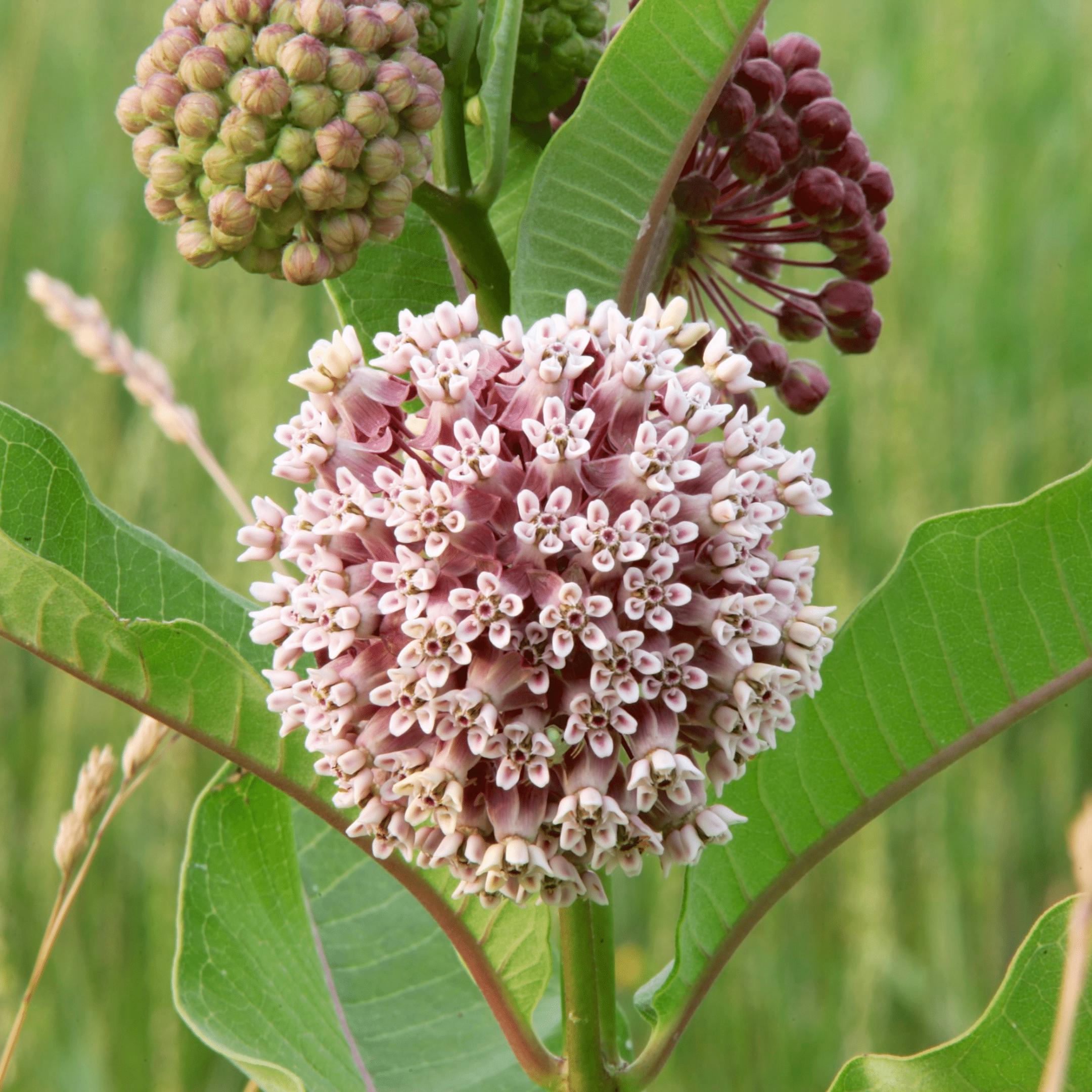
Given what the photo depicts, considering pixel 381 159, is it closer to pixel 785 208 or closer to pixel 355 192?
pixel 355 192

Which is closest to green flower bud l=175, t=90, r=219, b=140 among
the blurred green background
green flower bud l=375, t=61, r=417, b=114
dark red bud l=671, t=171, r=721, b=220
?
green flower bud l=375, t=61, r=417, b=114

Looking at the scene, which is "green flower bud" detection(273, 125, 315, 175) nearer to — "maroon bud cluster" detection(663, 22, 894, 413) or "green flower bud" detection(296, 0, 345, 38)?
"green flower bud" detection(296, 0, 345, 38)

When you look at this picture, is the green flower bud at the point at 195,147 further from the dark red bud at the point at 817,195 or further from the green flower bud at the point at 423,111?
the dark red bud at the point at 817,195

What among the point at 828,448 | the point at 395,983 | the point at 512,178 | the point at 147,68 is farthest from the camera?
the point at 828,448

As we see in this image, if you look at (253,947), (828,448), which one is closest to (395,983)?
(253,947)

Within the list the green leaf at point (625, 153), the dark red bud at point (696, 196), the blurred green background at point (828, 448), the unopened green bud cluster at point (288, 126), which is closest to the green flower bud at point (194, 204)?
the unopened green bud cluster at point (288, 126)

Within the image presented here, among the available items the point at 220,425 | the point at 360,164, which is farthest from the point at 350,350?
the point at 220,425

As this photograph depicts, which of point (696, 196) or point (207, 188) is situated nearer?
point (207, 188)
